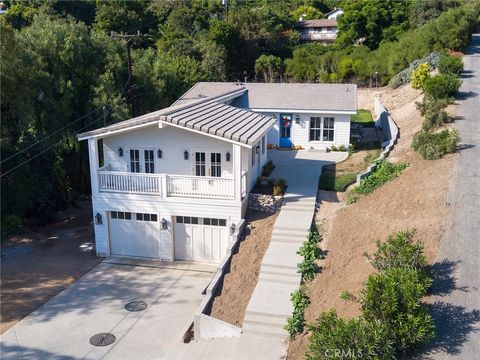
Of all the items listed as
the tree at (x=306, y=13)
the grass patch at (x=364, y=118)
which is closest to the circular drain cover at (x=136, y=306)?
the grass patch at (x=364, y=118)

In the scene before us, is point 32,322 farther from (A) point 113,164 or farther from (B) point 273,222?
(B) point 273,222

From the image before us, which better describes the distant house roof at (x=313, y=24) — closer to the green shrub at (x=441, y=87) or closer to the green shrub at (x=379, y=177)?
the green shrub at (x=441, y=87)

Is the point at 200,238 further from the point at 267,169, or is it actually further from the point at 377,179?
the point at 377,179

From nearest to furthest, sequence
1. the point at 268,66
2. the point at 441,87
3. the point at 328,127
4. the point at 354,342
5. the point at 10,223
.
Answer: the point at 354,342 < the point at 10,223 < the point at 441,87 < the point at 328,127 < the point at 268,66

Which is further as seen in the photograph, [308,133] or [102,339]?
[308,133]

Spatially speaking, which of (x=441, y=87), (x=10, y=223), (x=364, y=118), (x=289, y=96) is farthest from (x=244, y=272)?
(x=364, y=118)

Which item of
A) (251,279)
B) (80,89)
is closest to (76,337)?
(251,279)

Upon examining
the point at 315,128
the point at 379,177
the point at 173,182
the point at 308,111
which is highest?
the point at 308,111

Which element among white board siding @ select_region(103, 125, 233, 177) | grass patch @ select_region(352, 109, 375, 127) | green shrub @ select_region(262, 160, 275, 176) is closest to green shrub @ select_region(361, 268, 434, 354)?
white board siding @ select_region(103, 125, 233, 177)
